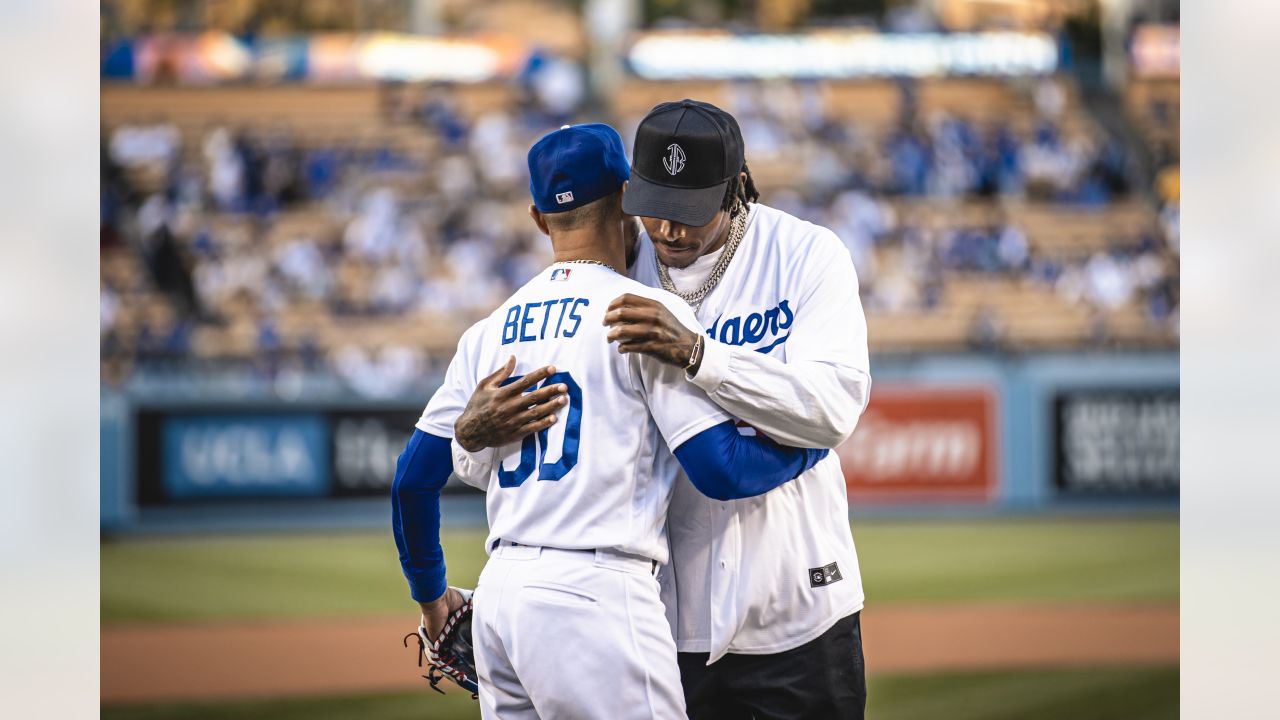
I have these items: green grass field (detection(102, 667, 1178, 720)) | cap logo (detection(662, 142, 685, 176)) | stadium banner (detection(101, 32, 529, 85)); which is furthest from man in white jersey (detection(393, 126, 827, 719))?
stadium banner (detection(101, 32, 529, 85))

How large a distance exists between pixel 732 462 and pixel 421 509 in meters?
0.77

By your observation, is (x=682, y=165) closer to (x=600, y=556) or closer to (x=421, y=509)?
(x=600, y=556)

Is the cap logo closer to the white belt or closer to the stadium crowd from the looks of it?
the white belt

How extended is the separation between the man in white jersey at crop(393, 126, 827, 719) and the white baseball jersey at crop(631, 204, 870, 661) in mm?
186

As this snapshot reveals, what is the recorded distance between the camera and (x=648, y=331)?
7.44ft

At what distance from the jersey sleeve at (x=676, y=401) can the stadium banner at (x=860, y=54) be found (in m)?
21.1

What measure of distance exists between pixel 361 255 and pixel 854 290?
15834mm

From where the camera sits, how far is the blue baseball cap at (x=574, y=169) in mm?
2479

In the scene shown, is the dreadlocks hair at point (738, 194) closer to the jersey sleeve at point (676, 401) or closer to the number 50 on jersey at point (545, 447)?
the jersey sleeve at point (676, 401)

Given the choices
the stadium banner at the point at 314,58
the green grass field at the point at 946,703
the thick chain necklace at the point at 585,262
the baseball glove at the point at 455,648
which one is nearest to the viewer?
the thick chain necklace at the point at 585,262

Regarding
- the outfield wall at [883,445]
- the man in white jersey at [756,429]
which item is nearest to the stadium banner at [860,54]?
the outfield wall at [883,445]

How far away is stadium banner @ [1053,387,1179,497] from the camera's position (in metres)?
12.1
